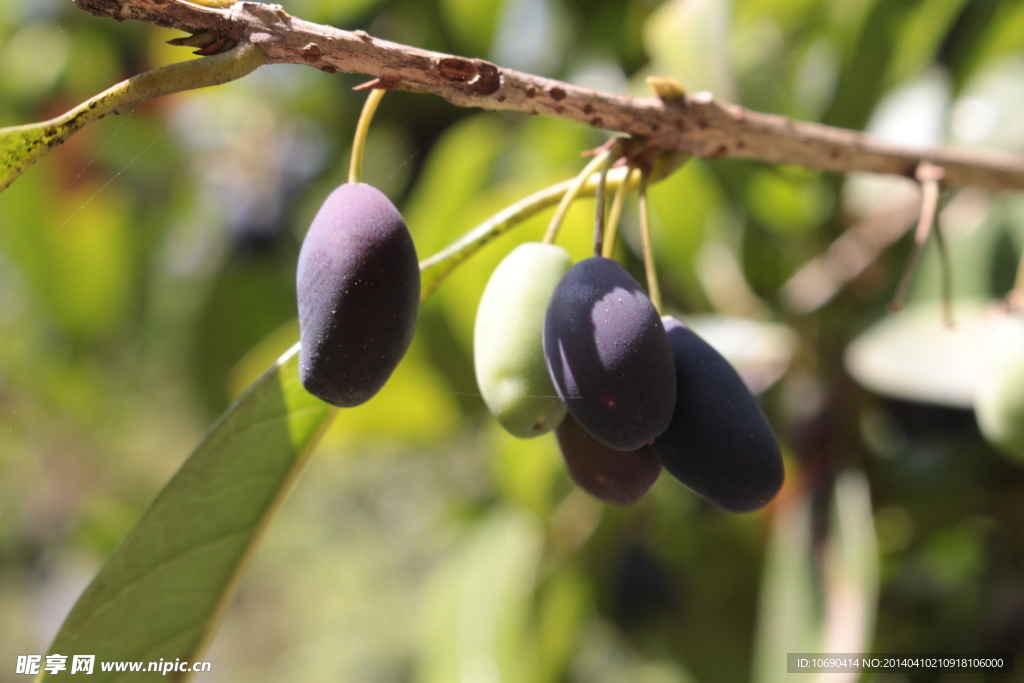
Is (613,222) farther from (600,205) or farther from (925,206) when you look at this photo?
(925,206)

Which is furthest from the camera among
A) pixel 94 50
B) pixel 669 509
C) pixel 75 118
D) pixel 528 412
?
pixel 94 50

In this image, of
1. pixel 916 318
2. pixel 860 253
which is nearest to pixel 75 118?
pixel 916 318

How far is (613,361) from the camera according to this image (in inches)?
20.0

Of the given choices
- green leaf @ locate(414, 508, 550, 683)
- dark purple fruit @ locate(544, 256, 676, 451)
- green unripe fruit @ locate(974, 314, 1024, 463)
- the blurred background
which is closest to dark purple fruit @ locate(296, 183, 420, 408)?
dark purple fruit @ locate(544, 256, 676, 451)

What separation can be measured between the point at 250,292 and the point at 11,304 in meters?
0.89

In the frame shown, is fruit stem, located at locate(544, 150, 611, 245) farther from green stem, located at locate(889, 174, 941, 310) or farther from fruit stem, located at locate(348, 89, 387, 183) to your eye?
green stem, located at locate(889, 174, 941, 310)

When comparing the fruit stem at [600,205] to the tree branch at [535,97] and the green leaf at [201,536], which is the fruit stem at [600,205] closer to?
the tree branch at [535,97]

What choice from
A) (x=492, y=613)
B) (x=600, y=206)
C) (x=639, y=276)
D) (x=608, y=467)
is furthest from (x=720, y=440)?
(x=492, y=613)

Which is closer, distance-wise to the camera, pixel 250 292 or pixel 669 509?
pixel 669 509

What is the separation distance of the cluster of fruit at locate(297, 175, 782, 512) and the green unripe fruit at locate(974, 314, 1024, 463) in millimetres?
412

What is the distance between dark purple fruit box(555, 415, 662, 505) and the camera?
0.59 m

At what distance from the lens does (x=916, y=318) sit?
1148mm

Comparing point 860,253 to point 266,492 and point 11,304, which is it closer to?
point 266,492

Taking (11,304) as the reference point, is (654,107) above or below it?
above
